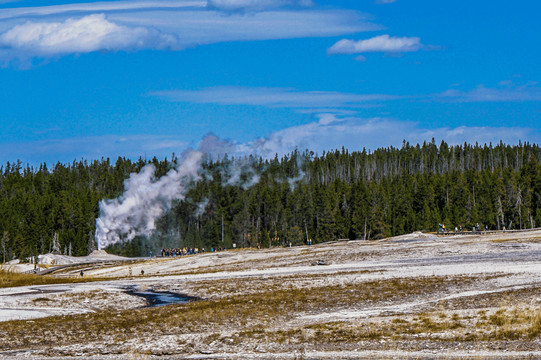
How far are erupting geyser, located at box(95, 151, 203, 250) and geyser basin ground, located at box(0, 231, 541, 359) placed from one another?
286ft

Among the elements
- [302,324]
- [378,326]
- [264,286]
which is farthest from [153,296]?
[378,326]

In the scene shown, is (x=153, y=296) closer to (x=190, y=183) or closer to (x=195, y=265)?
(x=195, y=265)

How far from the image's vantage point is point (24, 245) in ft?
484

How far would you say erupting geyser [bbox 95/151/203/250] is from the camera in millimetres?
145625

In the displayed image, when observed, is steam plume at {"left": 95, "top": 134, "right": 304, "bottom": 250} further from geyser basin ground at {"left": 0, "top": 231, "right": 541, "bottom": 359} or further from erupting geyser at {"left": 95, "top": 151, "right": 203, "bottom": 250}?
geyser basin ground at {"left": 0, "top": 231, "right": 541, "bottom": 359}

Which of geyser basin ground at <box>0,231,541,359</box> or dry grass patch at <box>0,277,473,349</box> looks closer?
geyser basin ground at <box>0,231,541,359</box>

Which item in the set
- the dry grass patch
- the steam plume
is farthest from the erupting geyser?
the dry grass patch

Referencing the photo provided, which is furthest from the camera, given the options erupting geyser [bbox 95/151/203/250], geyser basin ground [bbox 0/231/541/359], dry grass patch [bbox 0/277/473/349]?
erupting geyser [bbox 95/151/203/250]

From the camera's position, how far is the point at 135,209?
→ 147500mm

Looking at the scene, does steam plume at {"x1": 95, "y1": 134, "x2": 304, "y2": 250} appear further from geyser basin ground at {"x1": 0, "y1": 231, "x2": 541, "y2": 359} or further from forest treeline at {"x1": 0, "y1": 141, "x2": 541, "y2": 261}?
geyser basin ground at {"x1": 0, "y1": 231, "x2": 541, "y2": 359}

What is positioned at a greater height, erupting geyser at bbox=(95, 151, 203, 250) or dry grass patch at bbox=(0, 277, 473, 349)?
erupting geyser at bbox=(95, 151, 203, 250)

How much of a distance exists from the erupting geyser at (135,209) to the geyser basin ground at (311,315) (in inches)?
3429

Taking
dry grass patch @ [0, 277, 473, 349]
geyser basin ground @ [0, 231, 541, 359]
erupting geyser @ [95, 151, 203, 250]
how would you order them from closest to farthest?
geyser basin ground @ [0, 231, 541, 359] → dry grass patch @ [0, 277, 473, 349] → erupting geyser @ [95, 151, 203, 250]

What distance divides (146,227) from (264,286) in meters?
103
